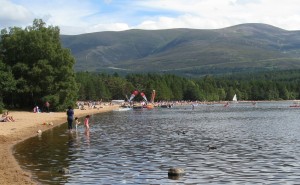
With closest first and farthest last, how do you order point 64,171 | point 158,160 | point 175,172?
point 175,172
point 64,171
point 158,160

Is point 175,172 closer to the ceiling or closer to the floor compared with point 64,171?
closer to the floor

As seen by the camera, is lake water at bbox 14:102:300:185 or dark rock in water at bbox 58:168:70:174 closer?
lake water at bbox 14:102:300:185

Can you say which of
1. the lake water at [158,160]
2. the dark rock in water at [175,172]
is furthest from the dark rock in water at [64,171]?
the dark rock in water at [175,172]

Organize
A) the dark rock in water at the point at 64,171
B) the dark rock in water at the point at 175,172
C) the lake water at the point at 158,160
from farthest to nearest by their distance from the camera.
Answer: the dark rock in water at the point at 64,171
the dark rock in water at the point at 175,172
the lake water at the point at 158,160

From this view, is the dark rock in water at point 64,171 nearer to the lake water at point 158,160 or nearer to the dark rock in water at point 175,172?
the lake water at point 158,160

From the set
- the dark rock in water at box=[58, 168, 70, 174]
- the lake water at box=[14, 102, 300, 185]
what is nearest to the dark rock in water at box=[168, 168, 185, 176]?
the lake water at box=[14, 102, 300, 185]

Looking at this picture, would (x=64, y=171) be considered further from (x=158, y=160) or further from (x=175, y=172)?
(x=158, y=160)

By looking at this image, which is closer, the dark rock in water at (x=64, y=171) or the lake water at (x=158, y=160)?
the lake water at (x=158, y=160)

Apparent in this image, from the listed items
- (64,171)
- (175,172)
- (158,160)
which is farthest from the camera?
(158,160)

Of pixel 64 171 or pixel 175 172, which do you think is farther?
pixel 64 171

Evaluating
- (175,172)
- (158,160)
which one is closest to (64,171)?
(175,172)

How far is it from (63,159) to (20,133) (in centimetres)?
1927

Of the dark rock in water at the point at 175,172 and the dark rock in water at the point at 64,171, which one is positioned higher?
the dark rock in water at the point at 64,171

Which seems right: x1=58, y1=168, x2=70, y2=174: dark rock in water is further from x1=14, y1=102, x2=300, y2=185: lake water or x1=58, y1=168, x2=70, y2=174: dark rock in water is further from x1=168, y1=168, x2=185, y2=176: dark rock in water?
x1=168, y1=168, x2=185, y2=176: dark rock in water
